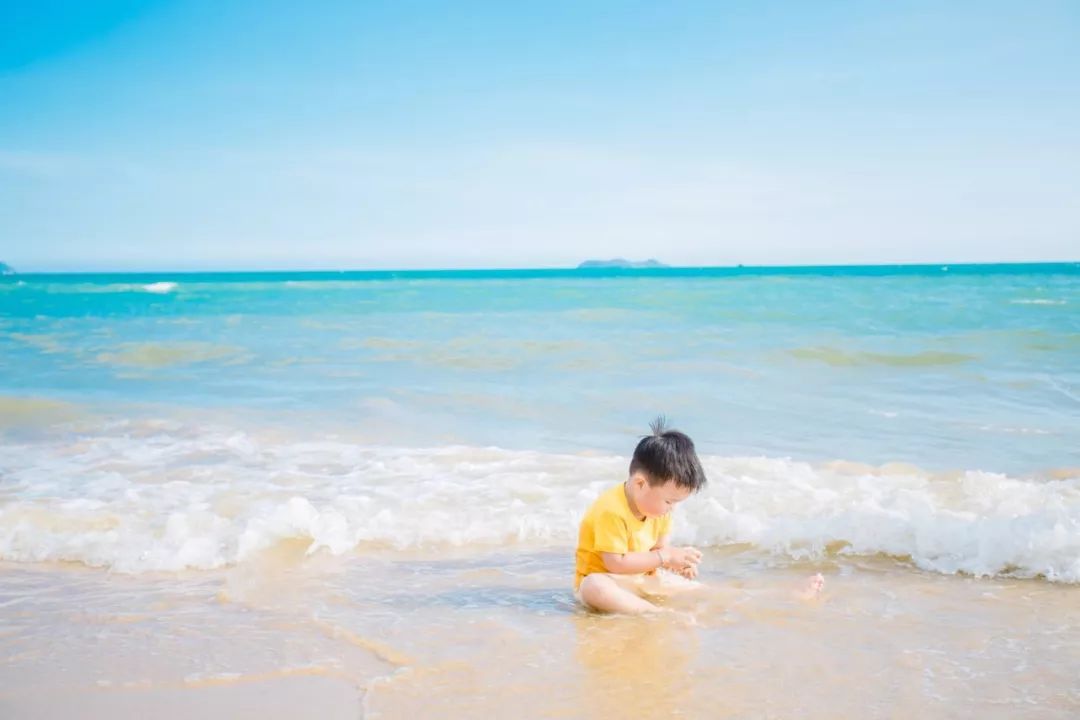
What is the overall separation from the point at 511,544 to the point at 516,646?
1.85 metres

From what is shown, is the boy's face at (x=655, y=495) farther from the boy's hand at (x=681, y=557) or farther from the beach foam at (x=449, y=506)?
the beach foam at (x=449, y=506)

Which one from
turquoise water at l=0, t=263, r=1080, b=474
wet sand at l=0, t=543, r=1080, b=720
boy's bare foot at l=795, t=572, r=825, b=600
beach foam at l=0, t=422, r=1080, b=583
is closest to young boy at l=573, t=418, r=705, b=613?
wet sand at l=0, t=543, r=1080, b=720

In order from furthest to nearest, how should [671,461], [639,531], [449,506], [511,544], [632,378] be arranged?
[632,378] < [449,506] < [511,544] < [639,531] < [671,461]

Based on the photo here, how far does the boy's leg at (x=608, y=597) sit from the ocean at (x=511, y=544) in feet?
0.29

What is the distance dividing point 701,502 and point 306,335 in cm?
1837

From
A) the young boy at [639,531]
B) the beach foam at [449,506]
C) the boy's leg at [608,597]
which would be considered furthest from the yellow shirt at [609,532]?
the beach foam at [449,506]

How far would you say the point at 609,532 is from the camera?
13.8ft

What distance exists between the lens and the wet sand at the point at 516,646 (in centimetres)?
310

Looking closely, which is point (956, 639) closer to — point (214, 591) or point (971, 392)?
point (214, 591)

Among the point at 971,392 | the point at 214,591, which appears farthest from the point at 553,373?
the point at 214,591

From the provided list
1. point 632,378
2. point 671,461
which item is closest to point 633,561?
point 671,461

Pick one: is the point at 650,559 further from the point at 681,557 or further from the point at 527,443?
the point at 527,443

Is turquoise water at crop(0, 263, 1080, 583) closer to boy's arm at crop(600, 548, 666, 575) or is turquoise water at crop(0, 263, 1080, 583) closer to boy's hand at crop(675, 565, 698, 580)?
boy's hand at crop(675, 565, 698, 580)

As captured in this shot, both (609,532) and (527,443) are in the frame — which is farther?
(527,443)
